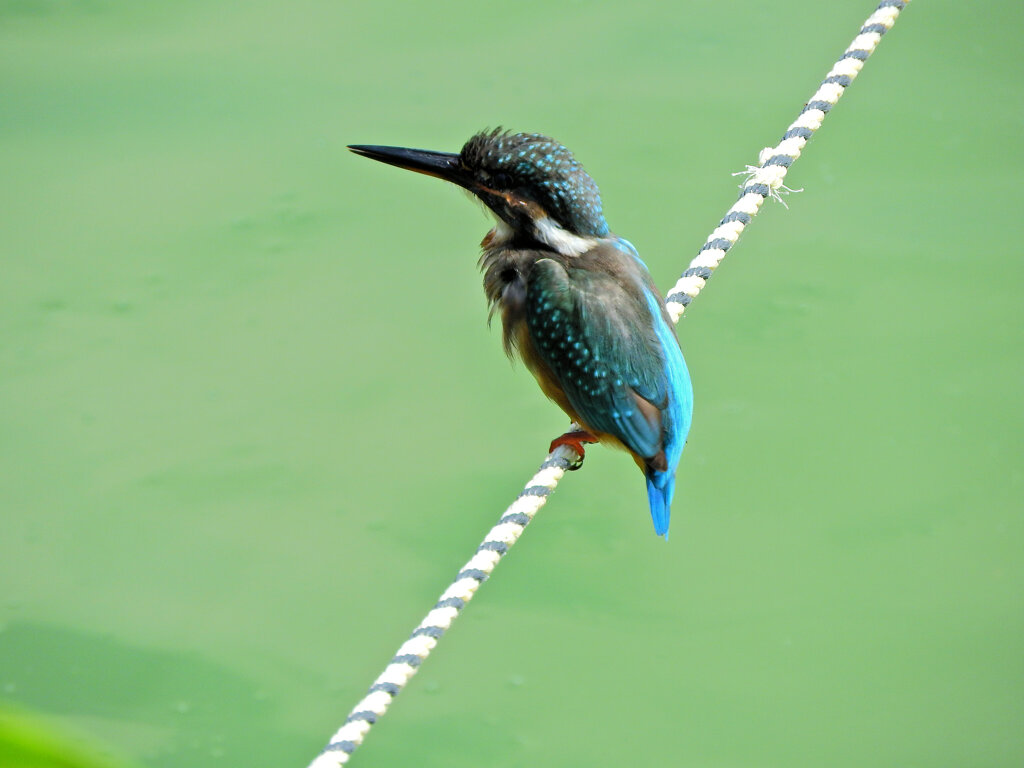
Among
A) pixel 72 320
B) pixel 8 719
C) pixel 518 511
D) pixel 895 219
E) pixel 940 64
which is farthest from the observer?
pixel 940 64

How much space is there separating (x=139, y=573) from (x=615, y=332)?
1295 mm

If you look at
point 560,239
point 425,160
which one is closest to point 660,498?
point 560,239

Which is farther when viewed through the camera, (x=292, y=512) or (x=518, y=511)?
(x=292, y=512)

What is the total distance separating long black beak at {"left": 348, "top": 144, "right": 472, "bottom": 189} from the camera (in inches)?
73.2

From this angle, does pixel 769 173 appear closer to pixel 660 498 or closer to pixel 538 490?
pixel 660 498

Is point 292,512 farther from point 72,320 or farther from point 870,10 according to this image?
point 870,10

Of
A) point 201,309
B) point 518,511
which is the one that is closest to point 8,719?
point 518,511

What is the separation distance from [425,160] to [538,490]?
2.17 feet

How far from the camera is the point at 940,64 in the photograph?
11.1 ft

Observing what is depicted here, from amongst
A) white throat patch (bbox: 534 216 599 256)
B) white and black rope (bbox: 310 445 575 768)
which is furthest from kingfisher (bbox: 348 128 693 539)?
white and black rope (bbox: 310 445 575 768)

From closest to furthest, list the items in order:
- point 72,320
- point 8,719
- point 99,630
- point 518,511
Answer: point 8,719 < point 518,511 < point 99,630 < point 72,320

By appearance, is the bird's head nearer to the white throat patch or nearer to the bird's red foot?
the white throat patch

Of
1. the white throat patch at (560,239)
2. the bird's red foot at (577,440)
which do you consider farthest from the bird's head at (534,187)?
the bird's red foot at (577,440)

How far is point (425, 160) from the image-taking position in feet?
6.22
